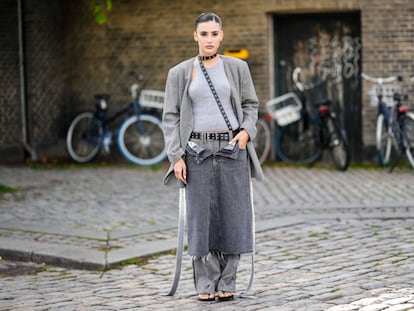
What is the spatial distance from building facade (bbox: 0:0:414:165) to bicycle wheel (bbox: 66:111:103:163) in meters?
0.57

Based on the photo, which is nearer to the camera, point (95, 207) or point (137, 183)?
point (95, 207)

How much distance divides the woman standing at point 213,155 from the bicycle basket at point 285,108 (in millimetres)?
9360

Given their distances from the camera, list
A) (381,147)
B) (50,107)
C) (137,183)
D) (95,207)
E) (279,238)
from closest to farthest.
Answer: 1. (279,238)
2. (95,207)
3. (137,183)
4. (381,147)
5. (50,107)

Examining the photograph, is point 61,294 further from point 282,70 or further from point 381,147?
point 282,70

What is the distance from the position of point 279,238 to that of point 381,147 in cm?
608

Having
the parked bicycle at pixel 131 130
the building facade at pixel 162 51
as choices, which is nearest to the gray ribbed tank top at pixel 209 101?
the building facade at pixel 162 51

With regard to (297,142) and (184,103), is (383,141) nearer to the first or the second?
(297,142)

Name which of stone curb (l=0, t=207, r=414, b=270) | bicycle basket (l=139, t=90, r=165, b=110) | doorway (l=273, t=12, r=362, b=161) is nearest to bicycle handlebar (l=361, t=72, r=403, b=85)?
doorway (l=273, t=12, r=362, b=161)

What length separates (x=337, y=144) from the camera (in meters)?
15.2

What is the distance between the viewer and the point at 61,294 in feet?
23.7

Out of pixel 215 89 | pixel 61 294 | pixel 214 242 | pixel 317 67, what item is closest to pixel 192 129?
pixel 215 89

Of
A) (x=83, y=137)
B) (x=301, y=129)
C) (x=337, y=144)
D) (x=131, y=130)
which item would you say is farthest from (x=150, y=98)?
(x=337, y=144)

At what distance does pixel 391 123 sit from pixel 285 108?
1.89 metres

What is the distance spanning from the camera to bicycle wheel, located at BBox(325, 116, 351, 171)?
1491 centimetres
